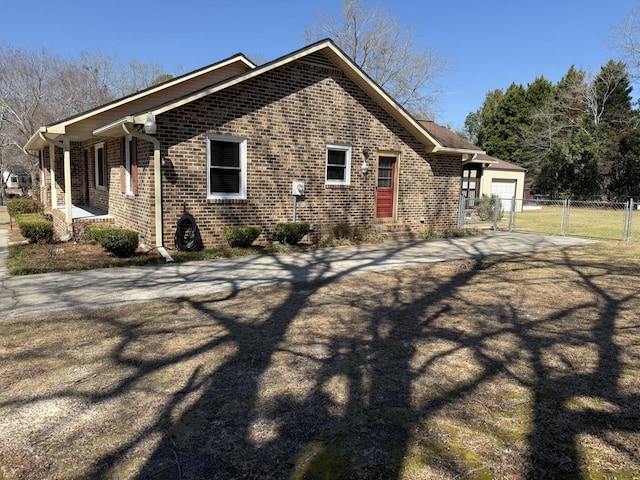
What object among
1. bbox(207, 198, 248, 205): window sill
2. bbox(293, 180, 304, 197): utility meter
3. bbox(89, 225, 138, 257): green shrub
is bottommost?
bbox(89, 225, 138, 257): green shrub

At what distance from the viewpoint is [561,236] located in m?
15.0

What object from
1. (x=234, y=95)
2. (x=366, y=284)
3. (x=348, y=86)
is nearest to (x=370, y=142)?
(x=348, y=86)

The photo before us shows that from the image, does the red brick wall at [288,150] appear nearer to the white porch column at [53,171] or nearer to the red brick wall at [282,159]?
the red brick wall at [282,159]

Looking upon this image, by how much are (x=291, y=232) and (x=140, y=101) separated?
601 centimetres

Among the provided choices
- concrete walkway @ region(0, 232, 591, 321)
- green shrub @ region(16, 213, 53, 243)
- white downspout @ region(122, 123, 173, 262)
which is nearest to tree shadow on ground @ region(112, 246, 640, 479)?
concrete walkway @ region(0, 232, 591, 321)

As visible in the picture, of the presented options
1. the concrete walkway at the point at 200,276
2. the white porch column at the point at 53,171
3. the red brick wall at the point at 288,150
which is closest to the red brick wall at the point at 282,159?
the red brick wall at the point at 288,150

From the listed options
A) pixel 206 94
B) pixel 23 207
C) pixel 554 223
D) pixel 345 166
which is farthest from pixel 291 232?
pixel 554 223

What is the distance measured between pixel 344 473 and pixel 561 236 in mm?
Answer: 14744

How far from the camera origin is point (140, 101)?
12.7 metres

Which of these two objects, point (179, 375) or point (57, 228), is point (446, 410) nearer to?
point (179, 375)

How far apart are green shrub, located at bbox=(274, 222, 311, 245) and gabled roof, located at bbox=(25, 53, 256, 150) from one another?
550 centimetres

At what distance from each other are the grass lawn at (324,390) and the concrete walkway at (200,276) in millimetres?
654

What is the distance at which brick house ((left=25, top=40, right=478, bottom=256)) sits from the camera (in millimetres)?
9898

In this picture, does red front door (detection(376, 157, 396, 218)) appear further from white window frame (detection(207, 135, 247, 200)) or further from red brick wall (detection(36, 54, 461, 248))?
white window frame (detection(207, 135, 247, 200))
